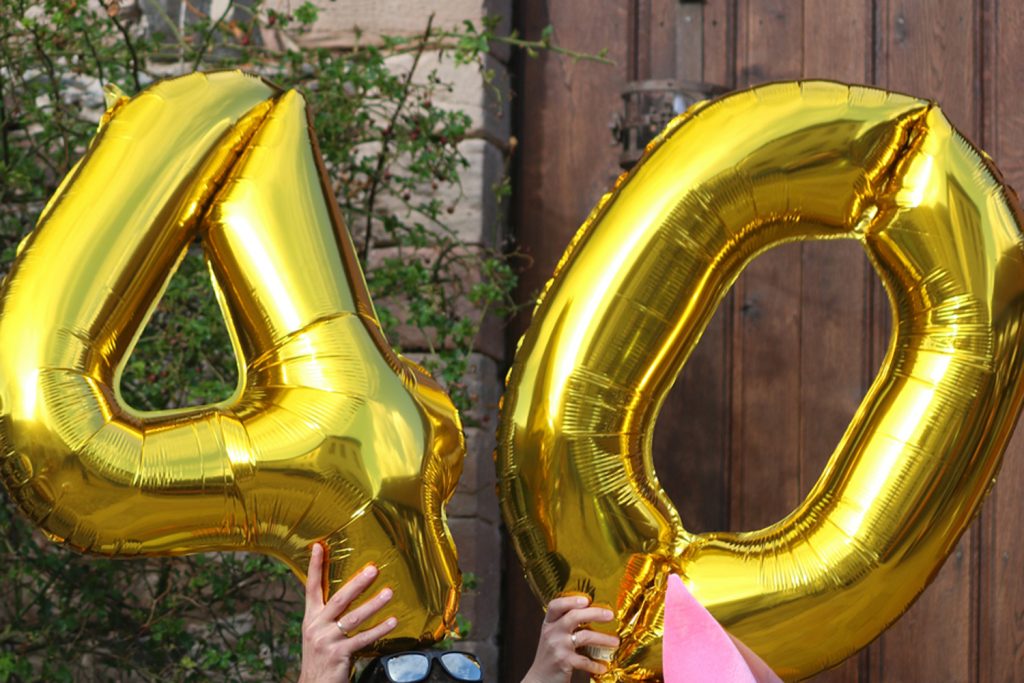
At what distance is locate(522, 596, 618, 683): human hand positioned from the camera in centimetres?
157

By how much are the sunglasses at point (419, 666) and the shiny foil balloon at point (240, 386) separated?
0.06ft

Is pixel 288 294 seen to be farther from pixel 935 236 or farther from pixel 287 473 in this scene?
pixel 935 236

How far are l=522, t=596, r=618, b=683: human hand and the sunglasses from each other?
0.10 m

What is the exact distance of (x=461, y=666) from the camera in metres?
1.58

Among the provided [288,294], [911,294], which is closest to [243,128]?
[288,294]

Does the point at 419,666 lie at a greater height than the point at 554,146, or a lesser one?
lesser

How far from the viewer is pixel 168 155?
1.57 metres

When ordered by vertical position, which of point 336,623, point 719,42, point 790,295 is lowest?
point 336,623

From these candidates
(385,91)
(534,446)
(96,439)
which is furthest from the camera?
(385,91)

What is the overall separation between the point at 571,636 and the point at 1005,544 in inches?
35.2

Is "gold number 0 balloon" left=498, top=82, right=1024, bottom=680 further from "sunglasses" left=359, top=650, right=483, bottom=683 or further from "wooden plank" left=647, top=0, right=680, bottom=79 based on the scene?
"wooden plank" left=647, top=0, right=680, bottom=79

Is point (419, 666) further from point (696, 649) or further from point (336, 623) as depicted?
point (696, 649)

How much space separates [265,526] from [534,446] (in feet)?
1.00

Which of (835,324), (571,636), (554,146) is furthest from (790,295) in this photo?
(571,636)
